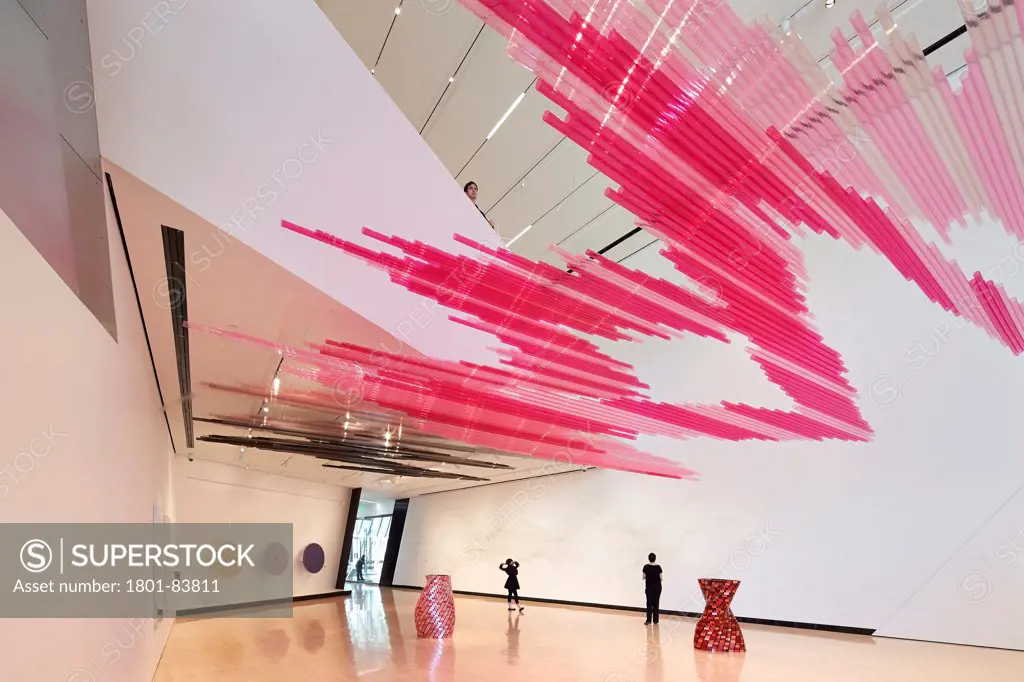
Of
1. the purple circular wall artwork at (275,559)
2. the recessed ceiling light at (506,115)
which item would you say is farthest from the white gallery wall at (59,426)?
the purple circular wall artwork at (275,559)

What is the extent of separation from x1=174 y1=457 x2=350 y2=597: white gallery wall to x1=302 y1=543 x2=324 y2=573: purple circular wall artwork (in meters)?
0.13

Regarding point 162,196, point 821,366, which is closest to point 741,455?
point 821,366

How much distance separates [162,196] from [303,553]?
46.6 ft

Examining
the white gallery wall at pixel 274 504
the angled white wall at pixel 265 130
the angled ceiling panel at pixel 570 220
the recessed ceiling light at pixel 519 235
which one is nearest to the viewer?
the angled white wall at pixel 265 130

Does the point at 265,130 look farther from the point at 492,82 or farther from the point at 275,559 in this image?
the point at 275,559

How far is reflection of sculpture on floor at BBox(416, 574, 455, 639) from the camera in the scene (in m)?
8.25

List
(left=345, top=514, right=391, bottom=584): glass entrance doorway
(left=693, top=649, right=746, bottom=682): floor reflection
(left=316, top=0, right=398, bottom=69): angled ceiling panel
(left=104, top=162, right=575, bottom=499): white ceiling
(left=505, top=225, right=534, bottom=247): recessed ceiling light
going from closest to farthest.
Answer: (left=104, top=162, right=575, bottom=499): white ceiling → (left=693, top=649, right=746, bottom=682): floor reflection → (left=316, top=0, right=398, bottom=69): angled ceiling panel → (left=505, top=225, right=534, bottom=247): recessed ceiling light → (left=345, top=514, right=391, bottom=584): glass entrance doorway

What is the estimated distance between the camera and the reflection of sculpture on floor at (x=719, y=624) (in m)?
7.40

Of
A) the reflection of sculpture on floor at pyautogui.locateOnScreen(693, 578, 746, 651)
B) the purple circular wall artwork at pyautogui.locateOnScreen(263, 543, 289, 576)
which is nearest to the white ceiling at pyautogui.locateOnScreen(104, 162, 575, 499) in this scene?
the reflection of sculpture on floor at pyautogui.locateOnScreen(693, 578, 746, 651)

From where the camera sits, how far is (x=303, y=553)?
15.6m

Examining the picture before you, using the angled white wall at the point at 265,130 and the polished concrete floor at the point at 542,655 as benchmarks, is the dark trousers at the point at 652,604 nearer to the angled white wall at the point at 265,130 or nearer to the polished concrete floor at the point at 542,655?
the polished concrete floor at the point at 542,655

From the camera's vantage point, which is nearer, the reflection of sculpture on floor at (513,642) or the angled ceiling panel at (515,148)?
the reflection of sculpture on floor at (513,642)

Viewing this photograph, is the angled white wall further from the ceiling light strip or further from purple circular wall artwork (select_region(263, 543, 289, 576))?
A: purple circular wall artwork (select_region(263, 543, 289, 576))

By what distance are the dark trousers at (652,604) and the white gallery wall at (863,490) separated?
1451mm
